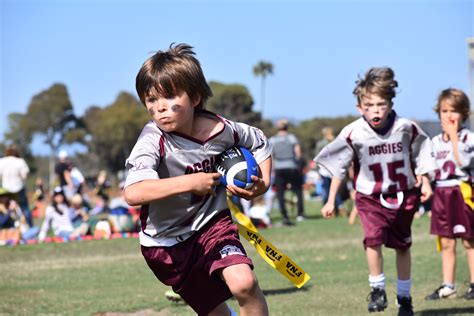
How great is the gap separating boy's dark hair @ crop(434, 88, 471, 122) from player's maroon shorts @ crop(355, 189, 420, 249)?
1439 millimetres

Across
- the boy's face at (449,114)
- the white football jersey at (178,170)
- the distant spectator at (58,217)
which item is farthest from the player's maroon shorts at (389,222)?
the distant spectator at (58,217)

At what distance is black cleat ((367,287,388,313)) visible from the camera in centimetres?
677

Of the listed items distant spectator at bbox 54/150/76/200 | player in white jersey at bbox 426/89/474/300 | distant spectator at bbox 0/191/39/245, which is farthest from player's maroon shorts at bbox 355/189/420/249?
distant spectator at bbox 54/150/76/200

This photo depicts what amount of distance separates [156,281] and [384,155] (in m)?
3.94

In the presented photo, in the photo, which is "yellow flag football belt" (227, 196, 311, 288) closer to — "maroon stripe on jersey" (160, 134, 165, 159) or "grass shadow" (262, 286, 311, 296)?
"maroon stripe on jersey" (160, 134, 165, 159)

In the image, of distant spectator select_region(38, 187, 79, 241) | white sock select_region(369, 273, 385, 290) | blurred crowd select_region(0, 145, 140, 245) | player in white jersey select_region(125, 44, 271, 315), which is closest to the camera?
player in white jersey select_region(125, 44, 271, 315)

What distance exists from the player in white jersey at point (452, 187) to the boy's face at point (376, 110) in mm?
1434

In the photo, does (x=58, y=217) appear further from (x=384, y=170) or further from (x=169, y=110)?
(x=169, y=110)

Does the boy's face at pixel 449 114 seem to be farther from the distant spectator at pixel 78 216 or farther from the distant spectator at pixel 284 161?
the distant spectator at pixel 78 216

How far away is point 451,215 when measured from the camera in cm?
809

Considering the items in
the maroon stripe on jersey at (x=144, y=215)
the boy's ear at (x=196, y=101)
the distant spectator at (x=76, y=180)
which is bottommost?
the distant spectator at (x=76, y=180)

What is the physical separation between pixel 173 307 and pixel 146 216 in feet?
10.0

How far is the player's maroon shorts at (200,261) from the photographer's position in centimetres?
464

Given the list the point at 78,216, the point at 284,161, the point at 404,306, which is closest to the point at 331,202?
the point at 404,306
